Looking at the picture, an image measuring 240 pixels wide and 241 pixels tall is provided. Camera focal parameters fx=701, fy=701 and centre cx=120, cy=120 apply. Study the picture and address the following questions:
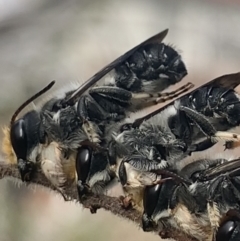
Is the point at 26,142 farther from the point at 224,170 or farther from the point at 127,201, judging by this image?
the point at 224,170

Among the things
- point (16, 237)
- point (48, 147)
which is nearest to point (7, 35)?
point (16, 237)

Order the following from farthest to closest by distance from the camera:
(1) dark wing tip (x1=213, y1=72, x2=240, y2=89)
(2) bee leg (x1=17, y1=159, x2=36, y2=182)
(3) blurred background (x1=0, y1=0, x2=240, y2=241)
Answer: (3) blurred background (x1=0, y1=0, x2=240, y2=241) < (2) bee leg (x1=17, y1=159, x2=36, y2=182) < (1) dark wing tip (x1=213, y1=72, x2=240, y2=89)

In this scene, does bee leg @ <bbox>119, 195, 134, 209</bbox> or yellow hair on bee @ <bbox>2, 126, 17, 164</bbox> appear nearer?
bee leg @ <bbox>119, 195, 134, 209</bbox>

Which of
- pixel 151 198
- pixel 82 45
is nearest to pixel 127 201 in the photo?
pixel 151 198

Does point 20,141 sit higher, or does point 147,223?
point 20,141

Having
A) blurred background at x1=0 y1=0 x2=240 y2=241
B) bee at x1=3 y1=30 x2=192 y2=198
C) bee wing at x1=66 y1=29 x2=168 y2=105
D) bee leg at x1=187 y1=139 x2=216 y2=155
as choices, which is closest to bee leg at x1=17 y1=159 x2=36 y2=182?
bee at x1=3 y1=30 x2=192 y2=198

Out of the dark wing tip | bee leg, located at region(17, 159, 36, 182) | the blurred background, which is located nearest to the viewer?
the dark wing tip

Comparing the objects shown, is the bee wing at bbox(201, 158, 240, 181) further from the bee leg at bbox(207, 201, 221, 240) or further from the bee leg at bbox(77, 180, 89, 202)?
the bee leg at bbox(77, 180, 89, 202)
